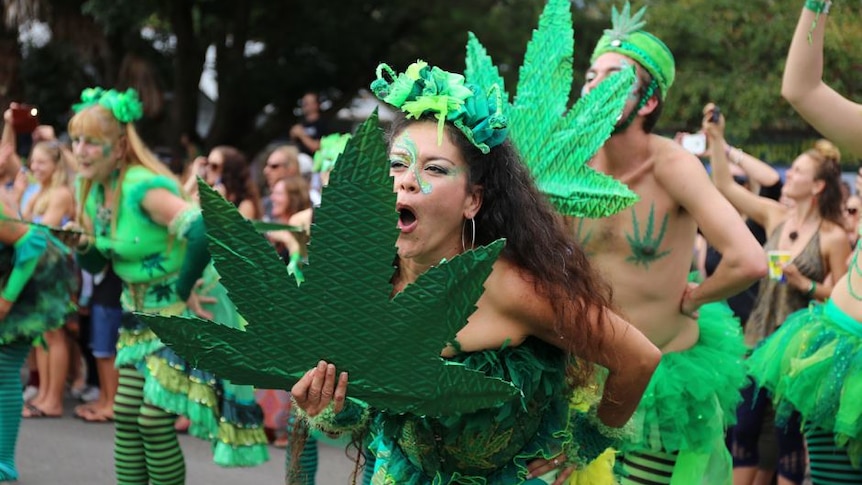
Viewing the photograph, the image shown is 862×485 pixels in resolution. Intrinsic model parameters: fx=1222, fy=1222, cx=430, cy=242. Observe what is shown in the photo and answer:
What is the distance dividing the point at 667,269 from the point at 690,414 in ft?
1.62

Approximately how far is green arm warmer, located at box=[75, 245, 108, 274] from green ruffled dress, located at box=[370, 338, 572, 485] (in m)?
2.86

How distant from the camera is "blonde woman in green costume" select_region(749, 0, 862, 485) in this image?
3725mm

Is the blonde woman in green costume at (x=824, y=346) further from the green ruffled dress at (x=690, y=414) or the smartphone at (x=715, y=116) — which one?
the smartphone at (x=715, y=116)

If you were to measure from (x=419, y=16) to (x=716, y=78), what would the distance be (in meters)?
4.40

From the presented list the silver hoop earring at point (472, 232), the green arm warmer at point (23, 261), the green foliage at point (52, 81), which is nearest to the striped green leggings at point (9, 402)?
the green arm warmer at point (23, 261)

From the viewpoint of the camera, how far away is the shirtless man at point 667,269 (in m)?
4.05

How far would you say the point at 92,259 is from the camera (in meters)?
5.42

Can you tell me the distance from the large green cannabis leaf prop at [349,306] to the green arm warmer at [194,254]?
2794mm

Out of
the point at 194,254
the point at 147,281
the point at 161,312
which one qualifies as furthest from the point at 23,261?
the point at 194,254

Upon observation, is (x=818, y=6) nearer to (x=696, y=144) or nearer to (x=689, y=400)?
(x=689, y=400)

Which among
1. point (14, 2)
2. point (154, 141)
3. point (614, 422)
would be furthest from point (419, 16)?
point (614, 422)

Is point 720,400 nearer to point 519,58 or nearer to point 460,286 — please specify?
point 460,286

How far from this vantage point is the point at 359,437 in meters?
2.78

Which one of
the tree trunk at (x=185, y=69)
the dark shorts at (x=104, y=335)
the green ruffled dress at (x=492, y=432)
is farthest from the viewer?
the tree trunk at (x=185, y=69)
